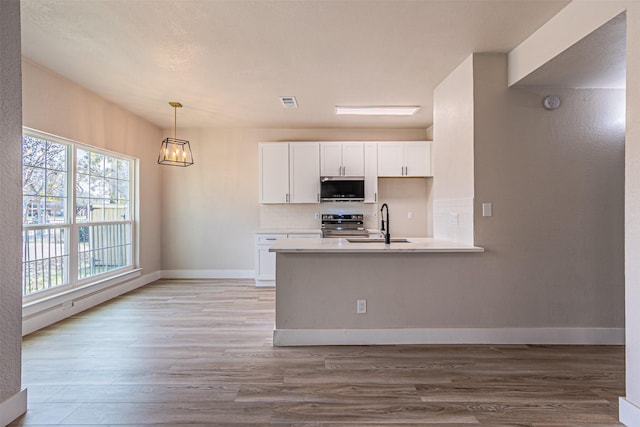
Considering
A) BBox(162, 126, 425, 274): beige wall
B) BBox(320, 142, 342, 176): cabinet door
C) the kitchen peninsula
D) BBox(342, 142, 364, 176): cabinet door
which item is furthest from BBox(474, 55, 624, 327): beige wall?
BBox(162, 126, 425, 274): beige wall

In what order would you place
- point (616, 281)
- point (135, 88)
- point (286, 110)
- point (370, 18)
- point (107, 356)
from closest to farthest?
point (370, 18) < point (107, 356) < point (616, 281) < point (135, 88) < point (286, 110)

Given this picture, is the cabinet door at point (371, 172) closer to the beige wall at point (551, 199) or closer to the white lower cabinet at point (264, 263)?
the white lower cabinet at point (264, 263)

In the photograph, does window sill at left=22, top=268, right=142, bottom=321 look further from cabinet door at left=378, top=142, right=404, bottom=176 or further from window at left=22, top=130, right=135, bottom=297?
cabinet door at left=378, top=142, right=404, bottom=176

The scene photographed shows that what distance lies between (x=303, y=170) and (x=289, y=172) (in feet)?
0.73

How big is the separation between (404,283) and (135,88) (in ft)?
11.6

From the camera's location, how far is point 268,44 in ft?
9.41

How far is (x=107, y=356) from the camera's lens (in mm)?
2807

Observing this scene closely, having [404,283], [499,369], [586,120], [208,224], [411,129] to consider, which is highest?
[411,129]

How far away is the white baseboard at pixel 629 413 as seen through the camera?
1828mm

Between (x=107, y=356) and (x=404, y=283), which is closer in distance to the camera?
(x=107, y=356)

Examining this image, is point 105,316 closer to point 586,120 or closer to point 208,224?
point 208,224

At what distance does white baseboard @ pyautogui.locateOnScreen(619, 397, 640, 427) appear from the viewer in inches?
72.0

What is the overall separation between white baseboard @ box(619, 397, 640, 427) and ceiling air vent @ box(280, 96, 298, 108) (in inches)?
153

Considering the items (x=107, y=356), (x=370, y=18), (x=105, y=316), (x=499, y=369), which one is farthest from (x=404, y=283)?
(x=105, y=316)
